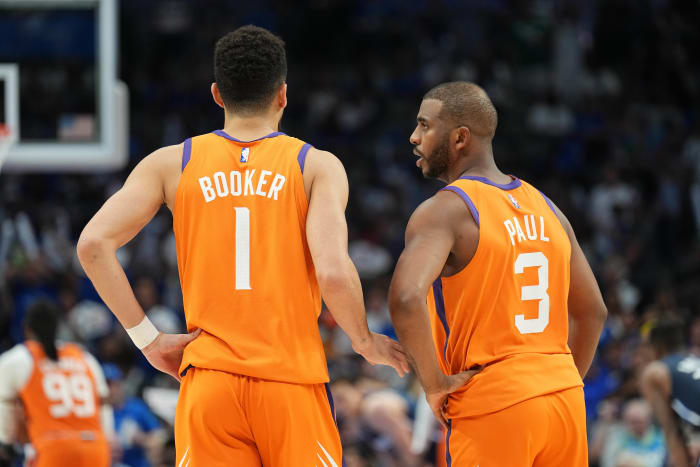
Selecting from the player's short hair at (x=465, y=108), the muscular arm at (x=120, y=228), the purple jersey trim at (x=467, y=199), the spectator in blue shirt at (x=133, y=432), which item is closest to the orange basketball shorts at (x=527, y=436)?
the purple jersey trim at (x=467, y=199)

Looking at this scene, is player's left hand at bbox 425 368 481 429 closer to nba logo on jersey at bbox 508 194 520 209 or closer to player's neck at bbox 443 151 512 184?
nba logo on jersey at bbox 508 194 520 209

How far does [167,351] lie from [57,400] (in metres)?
3.80

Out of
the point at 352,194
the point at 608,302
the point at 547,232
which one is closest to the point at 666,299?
the point at 608,302

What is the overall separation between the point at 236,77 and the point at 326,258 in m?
0.85

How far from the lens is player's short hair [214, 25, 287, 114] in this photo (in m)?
4.05

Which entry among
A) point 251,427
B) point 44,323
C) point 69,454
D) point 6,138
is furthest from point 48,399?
point 251,427

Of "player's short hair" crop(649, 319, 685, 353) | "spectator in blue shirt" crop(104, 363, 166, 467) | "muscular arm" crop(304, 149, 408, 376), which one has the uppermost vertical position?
"muscular arm" crop(304, 149, 408, 376)

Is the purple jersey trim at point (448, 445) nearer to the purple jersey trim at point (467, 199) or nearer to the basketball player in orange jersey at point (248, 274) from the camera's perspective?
the basketball player in orange jersey at point (248, 274)

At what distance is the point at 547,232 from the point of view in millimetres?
4230

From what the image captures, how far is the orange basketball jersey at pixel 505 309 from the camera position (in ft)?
13.3

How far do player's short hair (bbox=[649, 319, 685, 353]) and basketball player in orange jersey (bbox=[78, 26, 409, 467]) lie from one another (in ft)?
11.0

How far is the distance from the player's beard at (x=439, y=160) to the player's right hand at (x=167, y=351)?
1246 mm

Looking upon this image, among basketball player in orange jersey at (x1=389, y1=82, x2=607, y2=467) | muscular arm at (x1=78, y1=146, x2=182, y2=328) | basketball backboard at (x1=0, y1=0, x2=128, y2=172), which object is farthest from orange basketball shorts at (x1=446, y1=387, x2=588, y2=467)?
basketball backboard at (x1=0, y1=0, x2=128, y2=172)

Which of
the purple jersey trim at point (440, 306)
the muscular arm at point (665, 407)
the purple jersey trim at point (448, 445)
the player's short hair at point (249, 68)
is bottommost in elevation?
the muscular arm at point (665, 407)
